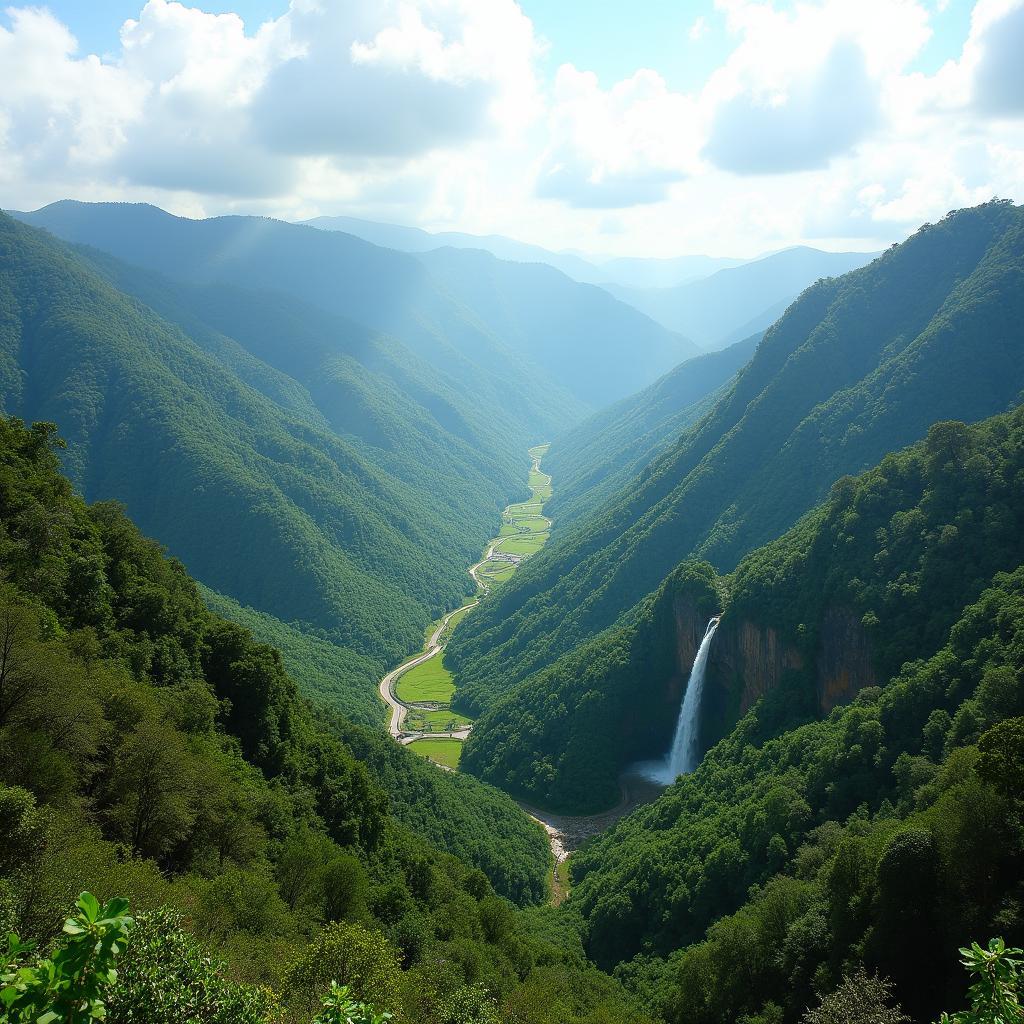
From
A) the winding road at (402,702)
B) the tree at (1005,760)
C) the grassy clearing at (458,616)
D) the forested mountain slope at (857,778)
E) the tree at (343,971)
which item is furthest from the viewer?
the grassy clearing at (458,616)

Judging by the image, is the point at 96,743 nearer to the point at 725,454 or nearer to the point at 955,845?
the point at 955,845

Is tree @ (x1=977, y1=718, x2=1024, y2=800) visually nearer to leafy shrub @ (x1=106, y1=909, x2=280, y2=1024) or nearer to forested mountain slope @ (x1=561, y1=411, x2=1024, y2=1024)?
forested mountain slope @ (x1=561, y1=411, x2=1024, y2=1024)

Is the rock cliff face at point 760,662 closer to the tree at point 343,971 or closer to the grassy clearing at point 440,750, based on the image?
the grassy clearing at point 440,750

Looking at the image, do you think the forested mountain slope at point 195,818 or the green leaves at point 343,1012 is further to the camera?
the forested mountain slope at point 195,818

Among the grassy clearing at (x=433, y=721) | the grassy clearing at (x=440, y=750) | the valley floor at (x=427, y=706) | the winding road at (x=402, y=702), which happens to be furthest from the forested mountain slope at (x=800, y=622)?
the grassy clearing at (x=433, y=721)

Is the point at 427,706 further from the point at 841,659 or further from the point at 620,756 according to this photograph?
the point at 841,659

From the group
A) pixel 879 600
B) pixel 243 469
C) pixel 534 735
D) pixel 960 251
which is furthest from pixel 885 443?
pixel 243 469
